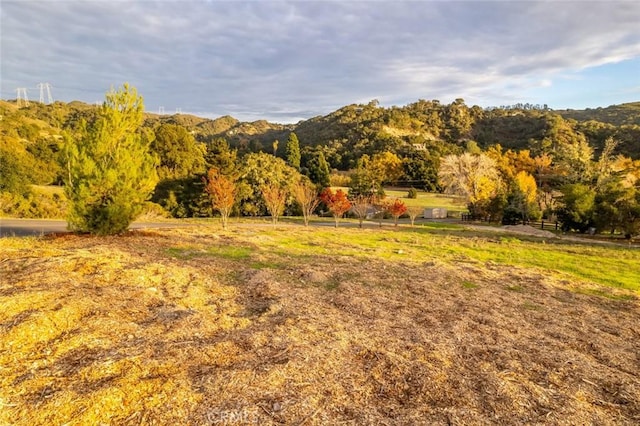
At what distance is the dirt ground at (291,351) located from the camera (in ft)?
10.9

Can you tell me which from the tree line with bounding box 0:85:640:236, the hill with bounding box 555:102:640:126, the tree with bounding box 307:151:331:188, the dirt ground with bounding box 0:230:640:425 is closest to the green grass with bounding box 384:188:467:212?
the tree line with bounding box 0:85:640:236

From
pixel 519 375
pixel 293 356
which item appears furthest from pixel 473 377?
pixel 293 356

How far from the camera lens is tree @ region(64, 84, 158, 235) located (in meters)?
11.9

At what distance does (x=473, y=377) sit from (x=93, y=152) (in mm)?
12911

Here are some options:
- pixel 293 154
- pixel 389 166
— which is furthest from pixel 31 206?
pixel 389 166

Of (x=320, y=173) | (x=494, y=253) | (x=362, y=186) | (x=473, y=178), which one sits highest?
(x=320, y=173)

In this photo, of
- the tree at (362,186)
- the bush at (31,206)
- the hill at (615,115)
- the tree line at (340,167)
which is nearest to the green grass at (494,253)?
the tree line at (340,167)

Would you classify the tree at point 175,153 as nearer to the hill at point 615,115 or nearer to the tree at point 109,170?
the tree at point 109,170

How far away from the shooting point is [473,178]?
121ft

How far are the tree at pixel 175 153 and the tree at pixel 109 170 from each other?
24438 mm

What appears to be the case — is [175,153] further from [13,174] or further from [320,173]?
[320,173]

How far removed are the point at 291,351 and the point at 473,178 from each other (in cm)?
3667

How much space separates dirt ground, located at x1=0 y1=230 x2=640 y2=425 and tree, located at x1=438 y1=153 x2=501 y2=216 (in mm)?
26795

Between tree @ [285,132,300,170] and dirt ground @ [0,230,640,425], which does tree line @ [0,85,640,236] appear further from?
dirt ground @ [0,230,640,425]
